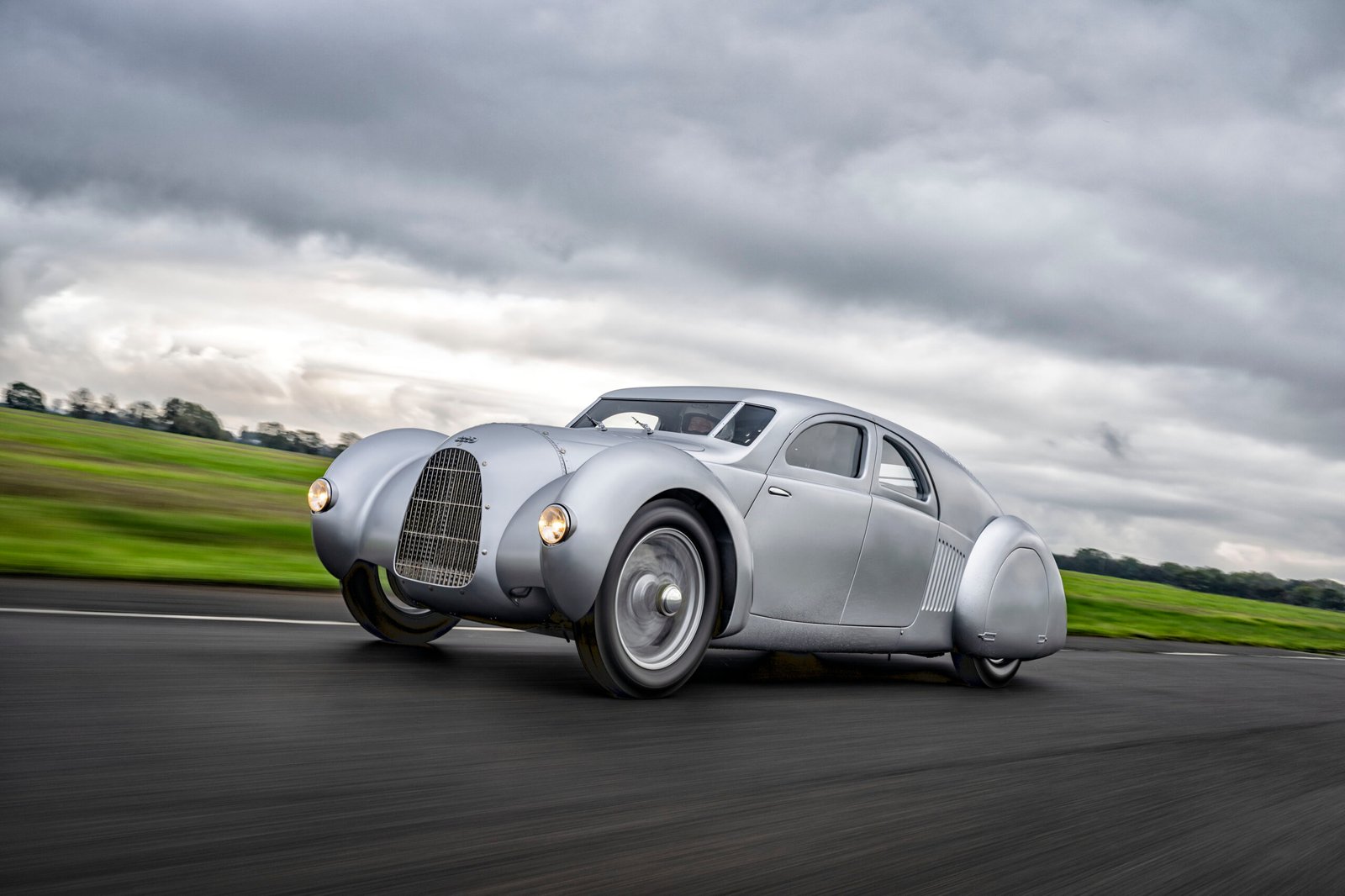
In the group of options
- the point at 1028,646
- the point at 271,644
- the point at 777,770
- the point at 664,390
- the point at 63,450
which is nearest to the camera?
the point at 777,770

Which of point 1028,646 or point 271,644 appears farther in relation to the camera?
point 1028,646

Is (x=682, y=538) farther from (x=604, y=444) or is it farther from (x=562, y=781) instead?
(x=562, y=781)

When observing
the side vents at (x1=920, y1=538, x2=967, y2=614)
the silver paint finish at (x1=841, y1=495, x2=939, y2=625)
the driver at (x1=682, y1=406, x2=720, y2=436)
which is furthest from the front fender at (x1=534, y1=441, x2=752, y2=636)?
the side vents at (x1=920, y1=538, x2=967, y2=614)

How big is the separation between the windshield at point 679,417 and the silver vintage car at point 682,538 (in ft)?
0.05

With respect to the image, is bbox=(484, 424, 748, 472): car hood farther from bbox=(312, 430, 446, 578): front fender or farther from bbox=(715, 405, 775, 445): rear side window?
bbox=(312, 430, 446, 578): front fender

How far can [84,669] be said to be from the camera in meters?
4.38

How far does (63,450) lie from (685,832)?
62.7ft

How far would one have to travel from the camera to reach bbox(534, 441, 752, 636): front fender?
4652mm

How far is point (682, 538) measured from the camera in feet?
17.2

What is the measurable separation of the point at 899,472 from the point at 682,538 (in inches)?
85.8

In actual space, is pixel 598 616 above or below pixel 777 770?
above

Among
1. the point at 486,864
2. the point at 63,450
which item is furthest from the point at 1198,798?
the point at 63,450

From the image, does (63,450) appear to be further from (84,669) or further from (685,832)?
(685,832)

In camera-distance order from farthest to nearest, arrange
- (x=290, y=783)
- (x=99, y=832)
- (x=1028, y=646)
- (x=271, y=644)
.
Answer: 1. (x=1028, y=646)
2. (x=271, y=644)
3. (x=290, y=783)
4. (x=99, y=832)
